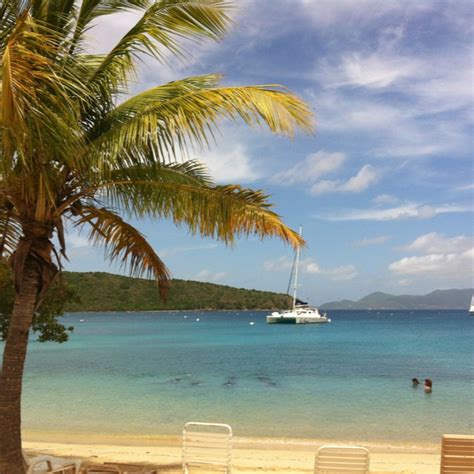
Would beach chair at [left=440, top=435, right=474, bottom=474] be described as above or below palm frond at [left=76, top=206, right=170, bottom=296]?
below

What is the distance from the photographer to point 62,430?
14.5m

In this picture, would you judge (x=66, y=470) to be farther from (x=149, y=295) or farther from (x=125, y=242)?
(x=149, y=295)

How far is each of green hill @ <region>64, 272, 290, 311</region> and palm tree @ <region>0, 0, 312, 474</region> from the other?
39574mm

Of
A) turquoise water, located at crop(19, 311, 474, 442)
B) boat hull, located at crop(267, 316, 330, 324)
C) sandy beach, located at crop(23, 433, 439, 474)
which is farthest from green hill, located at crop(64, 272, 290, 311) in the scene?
sandy beach, located at crop(23, 433, 439, 474)

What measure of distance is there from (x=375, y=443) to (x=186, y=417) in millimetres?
5550

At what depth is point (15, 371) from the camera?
5.75 metres

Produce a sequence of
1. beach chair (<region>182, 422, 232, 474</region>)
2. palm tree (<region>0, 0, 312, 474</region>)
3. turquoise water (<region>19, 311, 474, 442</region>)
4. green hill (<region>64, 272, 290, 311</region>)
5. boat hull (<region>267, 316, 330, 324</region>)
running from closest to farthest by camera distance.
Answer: palm tree (<region>0, 0, 312, 474</region>) → beach chair (<region>182, 422, 232, 474</region>) → turquoise water (<region>19, 311, 474, 442</region>) → green hill (<region>64, 272, 290, 311</region>) → boat hull (<region>267, 316, 330, 324</region>)

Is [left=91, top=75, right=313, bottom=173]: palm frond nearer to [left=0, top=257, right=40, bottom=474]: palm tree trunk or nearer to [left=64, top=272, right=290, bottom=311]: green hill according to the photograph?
[left=0, top=257, right=40, bottom=474]: palm tree trunk

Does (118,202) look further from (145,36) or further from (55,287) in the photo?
(55,287)

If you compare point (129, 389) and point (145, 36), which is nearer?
point (145, 36)

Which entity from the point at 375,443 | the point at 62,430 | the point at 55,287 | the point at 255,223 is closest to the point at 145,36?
the point at 255,223

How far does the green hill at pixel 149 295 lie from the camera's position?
72000 millimetres

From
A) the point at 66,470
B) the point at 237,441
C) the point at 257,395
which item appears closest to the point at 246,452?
the point at 237,441

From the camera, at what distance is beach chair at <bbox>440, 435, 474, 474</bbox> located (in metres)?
5.38
